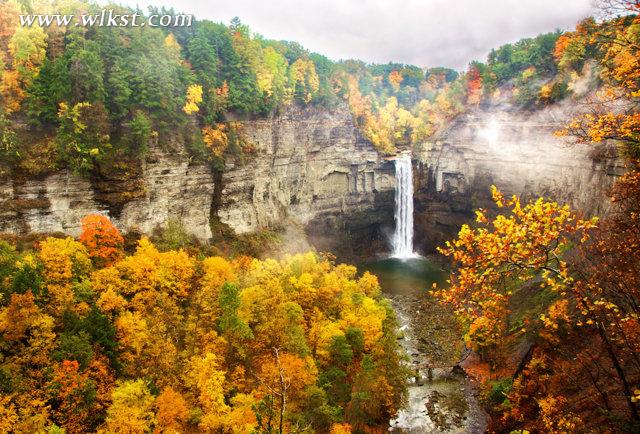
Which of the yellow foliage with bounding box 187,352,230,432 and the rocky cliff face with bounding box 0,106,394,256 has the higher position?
the rocky cliff face with bounding box 0,106,394,256

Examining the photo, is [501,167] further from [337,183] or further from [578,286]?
[578,286]

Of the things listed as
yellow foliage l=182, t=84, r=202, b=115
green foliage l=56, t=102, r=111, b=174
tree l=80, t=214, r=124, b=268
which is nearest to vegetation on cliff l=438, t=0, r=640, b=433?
tree l=80, t=214, r=124, b=268

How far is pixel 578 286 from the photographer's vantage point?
10281 mm

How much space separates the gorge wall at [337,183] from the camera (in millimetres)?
41219

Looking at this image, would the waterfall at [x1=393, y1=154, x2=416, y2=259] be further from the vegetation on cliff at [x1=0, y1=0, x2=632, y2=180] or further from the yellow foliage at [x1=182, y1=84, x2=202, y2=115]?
the yellow foliage at [x1=182, y1=84, x2=202, y2=115]

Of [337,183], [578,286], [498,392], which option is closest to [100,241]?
[498,392]

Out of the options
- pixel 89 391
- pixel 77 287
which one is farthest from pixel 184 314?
pixel 89 391

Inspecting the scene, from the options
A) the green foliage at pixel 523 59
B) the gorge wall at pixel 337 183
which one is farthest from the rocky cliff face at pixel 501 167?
the green foliage at pixel 523 59

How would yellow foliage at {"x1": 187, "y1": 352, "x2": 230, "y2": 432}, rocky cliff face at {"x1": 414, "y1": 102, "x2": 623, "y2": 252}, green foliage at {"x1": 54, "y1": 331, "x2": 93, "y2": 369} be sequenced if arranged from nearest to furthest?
1. yellow foliage at {"x1": 187, "y1": 352, "x2": 230, "y2": 432}
2. green foliage at {"x1": 54, "y1": 331, "x2": 93, "y2": 369}
3. rocky cliff face at {"x1": 414, "y1": 102, "x2": 623, "y2": 252}

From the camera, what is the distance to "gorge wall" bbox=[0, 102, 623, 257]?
135 ft

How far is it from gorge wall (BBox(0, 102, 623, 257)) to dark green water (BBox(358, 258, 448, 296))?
483 centimetres

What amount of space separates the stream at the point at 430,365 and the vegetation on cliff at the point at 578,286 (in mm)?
2951

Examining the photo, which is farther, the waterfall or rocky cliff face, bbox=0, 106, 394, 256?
the waterfall

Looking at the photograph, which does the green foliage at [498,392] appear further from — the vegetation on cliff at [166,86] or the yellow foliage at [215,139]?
the yellow foliage at [215,139]
